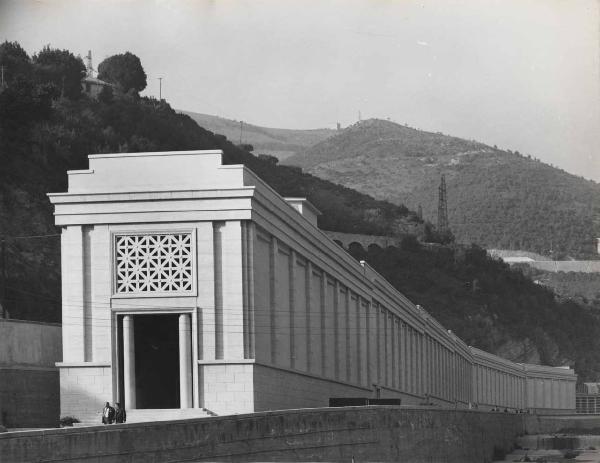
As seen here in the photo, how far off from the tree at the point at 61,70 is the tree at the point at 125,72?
39.1 feet

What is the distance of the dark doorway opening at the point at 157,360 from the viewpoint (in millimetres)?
46125

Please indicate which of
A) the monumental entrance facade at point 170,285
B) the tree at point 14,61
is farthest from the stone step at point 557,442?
the tree at point 14,61

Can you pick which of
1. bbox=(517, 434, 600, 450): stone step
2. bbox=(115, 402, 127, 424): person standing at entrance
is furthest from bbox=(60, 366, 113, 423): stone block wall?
bbox=(517, 434, 600, 450): stone step

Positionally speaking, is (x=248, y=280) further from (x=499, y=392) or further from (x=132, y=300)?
(x=499, y=392)

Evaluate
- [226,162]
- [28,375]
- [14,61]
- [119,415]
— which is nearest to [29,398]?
[28,375]

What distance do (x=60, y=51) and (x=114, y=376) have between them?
86.2 m

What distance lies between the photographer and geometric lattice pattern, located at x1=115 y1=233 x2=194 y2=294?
42594 mm

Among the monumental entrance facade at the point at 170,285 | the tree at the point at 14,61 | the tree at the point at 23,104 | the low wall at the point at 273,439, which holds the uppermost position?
the tree at the point at 14,61

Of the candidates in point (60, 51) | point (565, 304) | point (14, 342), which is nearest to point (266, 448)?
point (14, 342)

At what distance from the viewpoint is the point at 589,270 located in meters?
199

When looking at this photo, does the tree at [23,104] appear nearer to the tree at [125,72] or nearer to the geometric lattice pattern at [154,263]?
the geometric lattice pattern at [154,263]

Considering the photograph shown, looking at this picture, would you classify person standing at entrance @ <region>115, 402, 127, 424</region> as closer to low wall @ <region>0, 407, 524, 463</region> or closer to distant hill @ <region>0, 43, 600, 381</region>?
low wall @ <region>0, 407, 524, 463</region>

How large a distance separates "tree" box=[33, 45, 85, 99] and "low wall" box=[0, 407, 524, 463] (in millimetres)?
67413

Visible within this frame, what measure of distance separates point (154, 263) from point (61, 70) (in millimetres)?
79412
